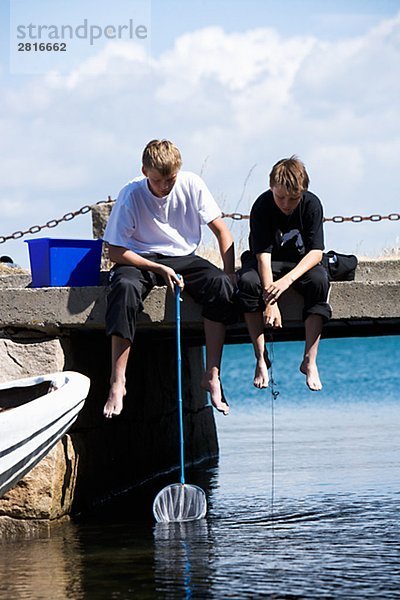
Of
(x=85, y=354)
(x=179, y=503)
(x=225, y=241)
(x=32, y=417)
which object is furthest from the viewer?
(x=85, y=354)

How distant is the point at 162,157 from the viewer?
281 inches

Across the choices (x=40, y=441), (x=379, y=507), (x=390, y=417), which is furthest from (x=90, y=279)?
(x=390, y=417)

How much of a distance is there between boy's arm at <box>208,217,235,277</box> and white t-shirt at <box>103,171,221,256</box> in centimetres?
4

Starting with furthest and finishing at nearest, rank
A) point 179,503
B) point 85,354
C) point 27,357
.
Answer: point 85,354 < point 27,357 < point 179,503

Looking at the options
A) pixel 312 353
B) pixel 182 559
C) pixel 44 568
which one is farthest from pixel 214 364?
pixel 44 568

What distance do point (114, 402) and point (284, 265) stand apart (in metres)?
1.35

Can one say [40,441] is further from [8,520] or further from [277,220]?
[277,220]

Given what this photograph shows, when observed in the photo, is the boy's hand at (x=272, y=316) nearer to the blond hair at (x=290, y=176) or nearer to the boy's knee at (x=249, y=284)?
the boy's knee at (x=249, y=284)

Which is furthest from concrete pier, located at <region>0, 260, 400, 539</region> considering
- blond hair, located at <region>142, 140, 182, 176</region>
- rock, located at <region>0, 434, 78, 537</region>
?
blond hair, located at <region>142, 140, 182, 176</region>

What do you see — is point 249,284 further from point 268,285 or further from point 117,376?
point 117,376

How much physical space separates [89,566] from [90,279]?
7.65 ft

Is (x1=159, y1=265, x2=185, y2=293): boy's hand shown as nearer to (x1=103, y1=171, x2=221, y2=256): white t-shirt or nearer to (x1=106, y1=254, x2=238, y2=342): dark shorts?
(x1=106, y1=254, x2=238, y2=342): dark shorts

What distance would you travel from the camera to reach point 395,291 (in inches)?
300

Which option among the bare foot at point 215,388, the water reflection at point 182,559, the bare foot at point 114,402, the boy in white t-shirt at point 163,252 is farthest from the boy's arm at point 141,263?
the water reflection at point 182,559
